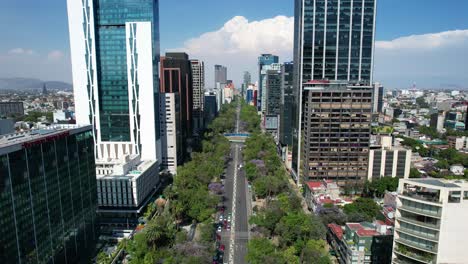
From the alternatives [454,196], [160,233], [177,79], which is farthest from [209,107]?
[454,196]

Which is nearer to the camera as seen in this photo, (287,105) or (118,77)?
(118,77)

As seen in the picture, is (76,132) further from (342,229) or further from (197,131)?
(197,131)

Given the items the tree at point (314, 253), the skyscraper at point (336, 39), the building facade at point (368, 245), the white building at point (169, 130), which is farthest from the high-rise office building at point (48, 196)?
the skyscraper at point (336, 39)

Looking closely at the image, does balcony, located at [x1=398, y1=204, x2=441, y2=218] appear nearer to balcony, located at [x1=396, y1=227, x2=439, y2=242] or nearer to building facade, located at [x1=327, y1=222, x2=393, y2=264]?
balcony, located at [x1=396, y1=227, x2=439, y2=242]

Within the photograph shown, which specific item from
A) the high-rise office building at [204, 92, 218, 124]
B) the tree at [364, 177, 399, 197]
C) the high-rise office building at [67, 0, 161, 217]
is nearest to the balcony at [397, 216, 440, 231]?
the tree at [364, 177, 399, 197]

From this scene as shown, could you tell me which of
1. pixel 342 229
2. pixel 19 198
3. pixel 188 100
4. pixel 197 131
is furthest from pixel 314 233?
pixel 197 131

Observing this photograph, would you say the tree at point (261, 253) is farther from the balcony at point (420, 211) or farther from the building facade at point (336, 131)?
the building facade at point (336, 131)

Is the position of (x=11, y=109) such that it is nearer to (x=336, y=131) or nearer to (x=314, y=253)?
(x=336, y=131)
